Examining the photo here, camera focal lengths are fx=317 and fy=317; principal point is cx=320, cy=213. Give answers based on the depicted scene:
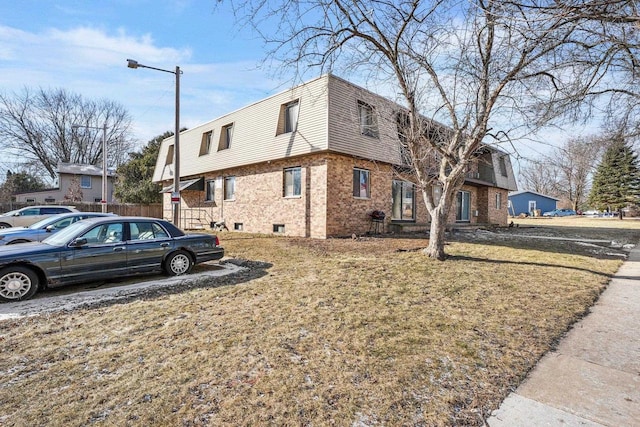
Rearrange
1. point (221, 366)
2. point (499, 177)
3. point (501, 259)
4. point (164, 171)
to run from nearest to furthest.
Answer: point (221, 366)
point (501, 259)
point (164, 171)
point (499, 177)

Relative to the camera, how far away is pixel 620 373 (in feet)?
9.73

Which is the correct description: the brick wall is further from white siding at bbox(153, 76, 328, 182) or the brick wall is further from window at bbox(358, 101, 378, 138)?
window at bbox(358, 101, 378, 138)

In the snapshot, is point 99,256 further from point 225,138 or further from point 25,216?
point 25,216

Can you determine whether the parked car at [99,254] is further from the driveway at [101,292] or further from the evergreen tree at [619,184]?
the evergreen tree at [619,184]

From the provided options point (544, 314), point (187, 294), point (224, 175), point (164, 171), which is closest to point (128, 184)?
point (164, 171)

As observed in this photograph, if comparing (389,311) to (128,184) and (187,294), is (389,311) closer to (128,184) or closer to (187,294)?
(187,294)

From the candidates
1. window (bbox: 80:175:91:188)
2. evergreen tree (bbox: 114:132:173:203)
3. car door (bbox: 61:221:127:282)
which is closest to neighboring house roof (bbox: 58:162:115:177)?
window (bbox: 80:175:91:188)

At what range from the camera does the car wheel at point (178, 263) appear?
22.1ft

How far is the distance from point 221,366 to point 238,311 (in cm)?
151

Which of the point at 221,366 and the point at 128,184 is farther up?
the point at 128,184

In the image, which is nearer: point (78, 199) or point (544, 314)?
point (544, 314)

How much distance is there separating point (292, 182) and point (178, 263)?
6.96 metres

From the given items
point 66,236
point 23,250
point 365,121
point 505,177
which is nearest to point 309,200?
point 365,121

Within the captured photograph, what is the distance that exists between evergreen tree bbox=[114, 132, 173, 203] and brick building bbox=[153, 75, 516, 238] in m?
10.8
